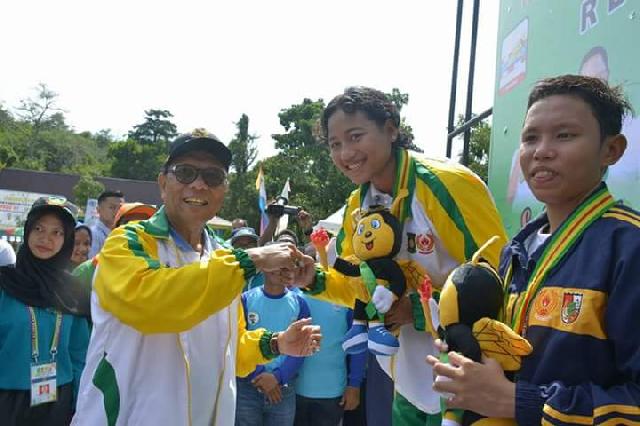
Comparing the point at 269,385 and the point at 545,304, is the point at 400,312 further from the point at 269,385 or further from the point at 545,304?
the point at 269,385

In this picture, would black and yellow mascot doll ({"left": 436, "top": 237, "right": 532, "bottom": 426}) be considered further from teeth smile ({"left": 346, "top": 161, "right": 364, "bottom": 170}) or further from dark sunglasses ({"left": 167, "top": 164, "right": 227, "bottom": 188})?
dark sunglasses ({"left": 167, "top": 164, "right": 227, "bottom": 188})

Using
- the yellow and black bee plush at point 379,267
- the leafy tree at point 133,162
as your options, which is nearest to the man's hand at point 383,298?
the yellow and black bee plush at point 379,267

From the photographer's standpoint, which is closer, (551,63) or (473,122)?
(551,63)

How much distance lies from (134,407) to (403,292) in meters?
1.18

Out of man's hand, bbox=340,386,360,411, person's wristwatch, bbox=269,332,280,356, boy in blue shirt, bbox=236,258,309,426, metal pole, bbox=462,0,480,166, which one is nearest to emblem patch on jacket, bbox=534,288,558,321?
person's wristwatch, bbox=269,332,280,356

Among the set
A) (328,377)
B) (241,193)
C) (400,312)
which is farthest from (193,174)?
→ (241,193)

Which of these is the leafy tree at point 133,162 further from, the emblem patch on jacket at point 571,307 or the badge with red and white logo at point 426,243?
Answer: the emblem patch on jacket at point 571,307

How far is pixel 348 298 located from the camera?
273 centimetres

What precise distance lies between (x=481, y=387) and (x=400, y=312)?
1.08 m

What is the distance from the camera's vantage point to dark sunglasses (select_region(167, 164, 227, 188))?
240 centimetres

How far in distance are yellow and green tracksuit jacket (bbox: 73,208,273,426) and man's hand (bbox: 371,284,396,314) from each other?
58 cm

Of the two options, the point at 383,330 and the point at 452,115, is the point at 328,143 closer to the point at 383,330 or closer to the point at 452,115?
the point at 383,330

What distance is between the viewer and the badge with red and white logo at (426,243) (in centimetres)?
241

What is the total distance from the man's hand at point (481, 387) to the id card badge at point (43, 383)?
2770 millimetres
